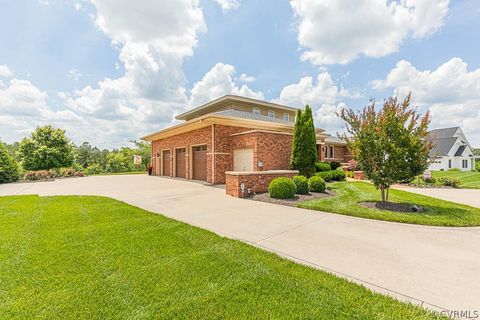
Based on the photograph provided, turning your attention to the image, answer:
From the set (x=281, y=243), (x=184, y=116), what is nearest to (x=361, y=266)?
(x=281, y=243)

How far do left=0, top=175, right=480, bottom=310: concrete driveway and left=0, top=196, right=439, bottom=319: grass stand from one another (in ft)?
1.40

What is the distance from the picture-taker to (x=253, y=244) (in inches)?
175

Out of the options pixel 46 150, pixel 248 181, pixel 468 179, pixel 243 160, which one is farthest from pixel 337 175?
pixel 46 150

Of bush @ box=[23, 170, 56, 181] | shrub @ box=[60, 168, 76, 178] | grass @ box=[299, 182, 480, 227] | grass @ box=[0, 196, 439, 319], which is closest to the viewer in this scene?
grass @ box=[0, 196, 439, 319]

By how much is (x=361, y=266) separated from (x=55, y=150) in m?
28.5

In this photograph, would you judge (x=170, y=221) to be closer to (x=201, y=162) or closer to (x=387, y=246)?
(x=387, y=246)

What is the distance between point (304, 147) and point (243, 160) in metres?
3.78

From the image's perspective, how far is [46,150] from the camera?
22281 millimetres

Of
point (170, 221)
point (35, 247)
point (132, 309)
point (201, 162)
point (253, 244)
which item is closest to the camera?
point (132, 309)

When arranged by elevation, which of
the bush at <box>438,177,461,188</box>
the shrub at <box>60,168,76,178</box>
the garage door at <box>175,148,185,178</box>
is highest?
the garage door at <box>175,148,185,178</box>

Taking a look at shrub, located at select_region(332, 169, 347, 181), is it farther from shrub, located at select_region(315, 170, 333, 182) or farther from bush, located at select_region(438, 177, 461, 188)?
bush, located at select_region(438, 177, 461, 188)

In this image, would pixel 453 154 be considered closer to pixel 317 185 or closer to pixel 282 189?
pixel 317 185

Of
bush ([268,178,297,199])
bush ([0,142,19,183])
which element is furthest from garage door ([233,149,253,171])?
bush ([0,142,19,183])

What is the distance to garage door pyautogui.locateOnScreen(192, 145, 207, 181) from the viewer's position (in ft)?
51.1
